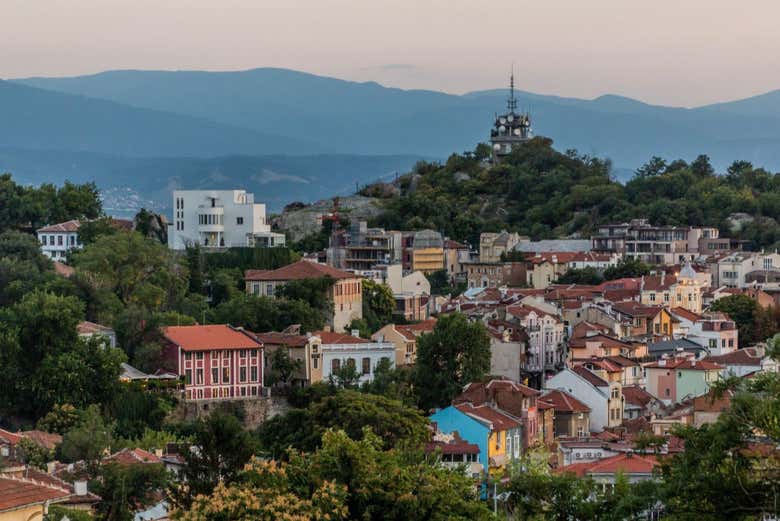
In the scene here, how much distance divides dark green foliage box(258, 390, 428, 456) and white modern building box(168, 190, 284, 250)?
34.1 metres

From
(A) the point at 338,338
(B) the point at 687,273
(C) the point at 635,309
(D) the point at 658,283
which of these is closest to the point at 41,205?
(A) the point at 338,338

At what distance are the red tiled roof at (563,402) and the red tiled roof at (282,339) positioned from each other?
8038mm

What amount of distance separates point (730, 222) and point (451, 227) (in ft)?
48.6

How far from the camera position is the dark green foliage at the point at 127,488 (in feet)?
114

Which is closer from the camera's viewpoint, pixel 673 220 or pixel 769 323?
pixel 769 323

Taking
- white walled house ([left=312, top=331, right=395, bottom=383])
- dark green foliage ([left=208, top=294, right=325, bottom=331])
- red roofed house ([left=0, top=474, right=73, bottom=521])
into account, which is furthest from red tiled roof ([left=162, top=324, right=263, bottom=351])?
red roofed house ([left=0, top=474, right=73, bottom=521])

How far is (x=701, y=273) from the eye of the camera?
84188 mm

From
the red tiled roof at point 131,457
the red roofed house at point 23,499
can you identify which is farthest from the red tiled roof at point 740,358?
the red roofed house at point 23,499

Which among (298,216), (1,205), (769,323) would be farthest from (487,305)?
(298,216)

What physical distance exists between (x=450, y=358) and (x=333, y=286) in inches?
415

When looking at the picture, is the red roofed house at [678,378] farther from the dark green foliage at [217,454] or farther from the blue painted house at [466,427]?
the dark green foliage at [217,454]

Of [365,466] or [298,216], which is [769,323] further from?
[365,466]

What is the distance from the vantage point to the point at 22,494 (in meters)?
21.1

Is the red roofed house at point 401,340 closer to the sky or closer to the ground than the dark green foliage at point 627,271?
closer to the ground
